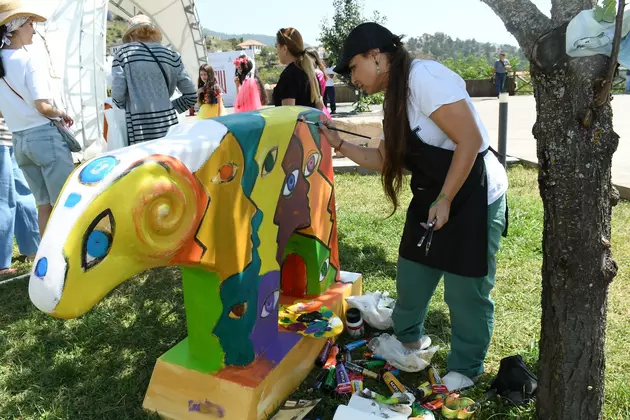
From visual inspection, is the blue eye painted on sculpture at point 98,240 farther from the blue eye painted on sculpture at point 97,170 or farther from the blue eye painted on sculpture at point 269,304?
the blue eye painted on sculpture at point 269,304

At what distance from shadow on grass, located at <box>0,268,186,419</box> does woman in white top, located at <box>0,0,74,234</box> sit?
94 centimetres

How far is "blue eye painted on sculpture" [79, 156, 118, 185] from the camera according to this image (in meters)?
1.67

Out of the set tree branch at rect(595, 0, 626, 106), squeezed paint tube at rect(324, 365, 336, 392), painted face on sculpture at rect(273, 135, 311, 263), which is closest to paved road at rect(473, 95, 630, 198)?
tree branch at rect(595, 0, 626, 106)

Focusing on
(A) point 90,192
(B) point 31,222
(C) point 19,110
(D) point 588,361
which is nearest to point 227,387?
(A) point 90,192

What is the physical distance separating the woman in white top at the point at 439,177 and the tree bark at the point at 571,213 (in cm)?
30

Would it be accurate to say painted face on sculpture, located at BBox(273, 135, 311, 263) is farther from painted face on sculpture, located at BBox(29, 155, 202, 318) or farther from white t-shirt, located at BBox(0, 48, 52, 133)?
white t-shirt, located at BBox(0, 48, 52, 133)

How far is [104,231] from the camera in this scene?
5.43 feet

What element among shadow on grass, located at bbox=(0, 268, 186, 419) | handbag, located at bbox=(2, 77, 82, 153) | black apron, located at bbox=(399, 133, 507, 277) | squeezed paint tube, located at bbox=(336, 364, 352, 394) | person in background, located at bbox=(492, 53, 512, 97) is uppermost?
person in background, located at bbox=(492, 53, 512, 97)

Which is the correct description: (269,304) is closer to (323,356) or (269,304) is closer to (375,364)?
(323,356)

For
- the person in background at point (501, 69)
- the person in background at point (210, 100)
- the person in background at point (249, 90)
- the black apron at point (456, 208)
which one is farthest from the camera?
the person in background at point (501, 69)

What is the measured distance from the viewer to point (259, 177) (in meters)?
2.29

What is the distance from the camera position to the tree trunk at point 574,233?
1767 millimetres

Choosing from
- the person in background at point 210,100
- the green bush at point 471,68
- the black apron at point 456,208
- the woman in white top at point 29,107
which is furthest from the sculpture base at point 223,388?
the green bush at point 471,68

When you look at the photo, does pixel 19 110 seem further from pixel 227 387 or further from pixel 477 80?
pixel 477 80
